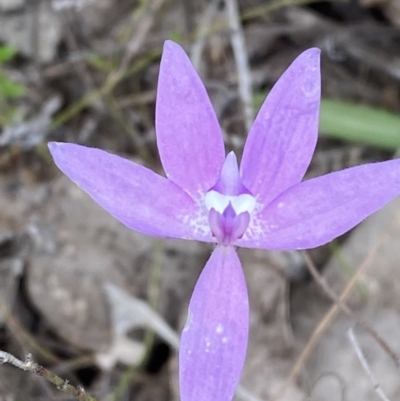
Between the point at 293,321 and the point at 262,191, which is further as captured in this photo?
the point at 293,321

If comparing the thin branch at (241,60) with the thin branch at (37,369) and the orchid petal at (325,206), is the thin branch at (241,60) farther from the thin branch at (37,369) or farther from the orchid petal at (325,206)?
the thin branch at (37,369)

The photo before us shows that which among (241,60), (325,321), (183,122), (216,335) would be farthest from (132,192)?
(241,60)

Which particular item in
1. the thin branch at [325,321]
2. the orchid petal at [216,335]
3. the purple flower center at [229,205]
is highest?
the purple flower center at [229,205]

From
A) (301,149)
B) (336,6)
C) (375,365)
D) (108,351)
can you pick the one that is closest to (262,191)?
(301,149)

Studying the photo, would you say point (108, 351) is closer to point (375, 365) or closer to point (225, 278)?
point (375, 365)

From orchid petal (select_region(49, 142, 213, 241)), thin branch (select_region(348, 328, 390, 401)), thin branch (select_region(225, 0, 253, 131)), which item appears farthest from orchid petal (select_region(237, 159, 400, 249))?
thin branch (select_region(225, 0, 253, 131))

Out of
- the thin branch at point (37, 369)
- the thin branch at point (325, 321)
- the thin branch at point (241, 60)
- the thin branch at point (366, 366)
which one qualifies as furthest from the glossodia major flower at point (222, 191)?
the thin branch at point (241, 60)
